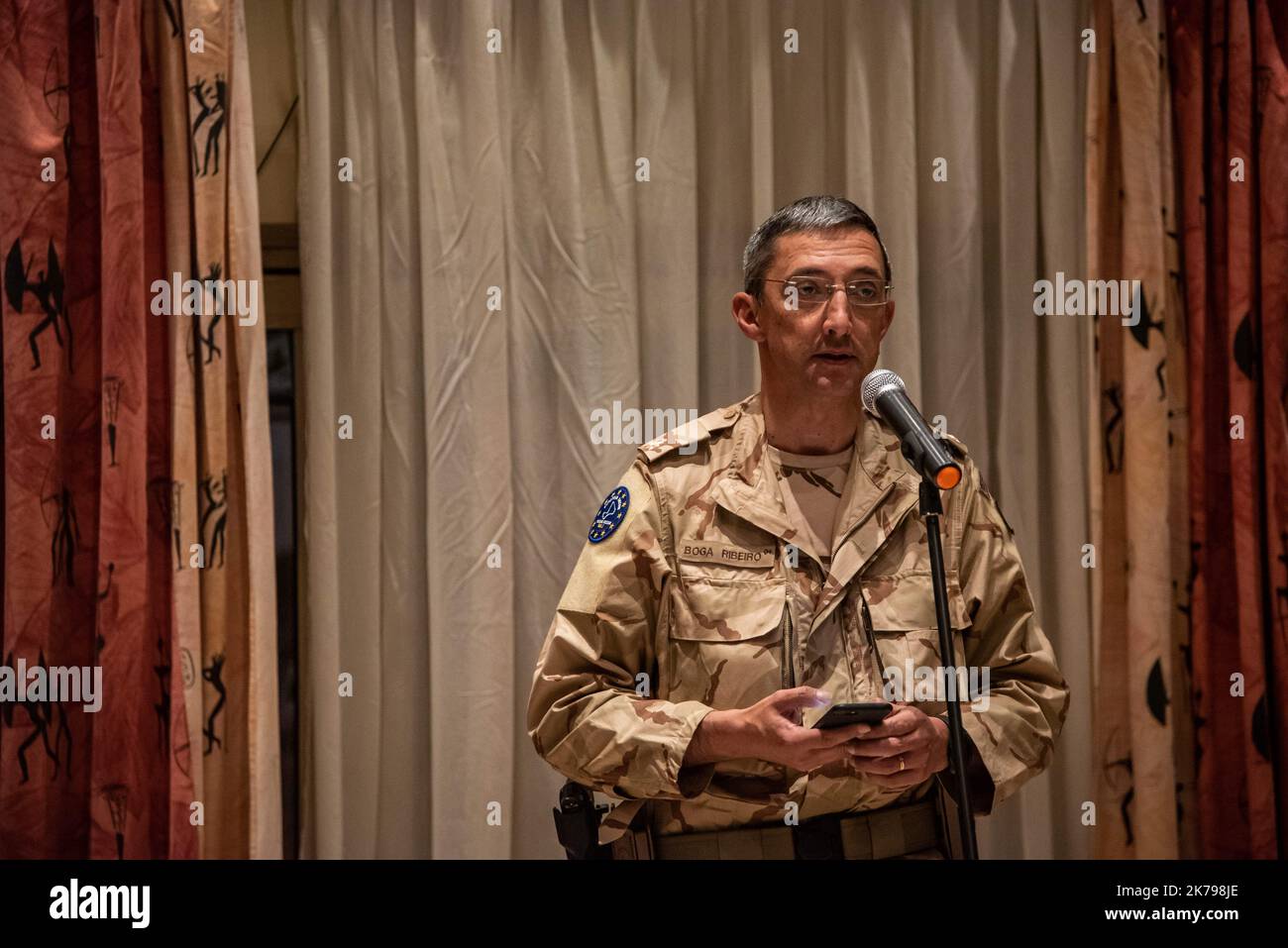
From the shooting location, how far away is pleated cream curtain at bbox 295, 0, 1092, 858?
2.89 meters

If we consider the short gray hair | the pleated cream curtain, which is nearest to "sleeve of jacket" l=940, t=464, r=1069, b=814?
the short gray hair

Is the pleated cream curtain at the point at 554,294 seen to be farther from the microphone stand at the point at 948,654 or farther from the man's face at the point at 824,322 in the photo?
the microphone stand at the point at 948,654

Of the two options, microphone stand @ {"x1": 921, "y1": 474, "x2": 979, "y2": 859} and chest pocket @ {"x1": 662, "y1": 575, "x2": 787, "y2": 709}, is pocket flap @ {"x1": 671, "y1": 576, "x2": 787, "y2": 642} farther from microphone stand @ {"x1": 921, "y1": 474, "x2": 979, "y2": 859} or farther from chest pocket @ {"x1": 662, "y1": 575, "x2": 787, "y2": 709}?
microphone stand @ {"x1": 921, "y1": 474, "x2": 979, "y2": 859}

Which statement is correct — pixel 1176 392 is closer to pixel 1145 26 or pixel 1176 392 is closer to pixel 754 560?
pixel 1145 26

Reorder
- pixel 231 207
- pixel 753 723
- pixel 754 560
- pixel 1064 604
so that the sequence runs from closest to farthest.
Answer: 1. pixel 753 723
2. pixel 754 560
3. pixel 231 207
4. pixel 1064 604

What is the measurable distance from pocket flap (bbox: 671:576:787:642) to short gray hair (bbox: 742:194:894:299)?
0.48 m

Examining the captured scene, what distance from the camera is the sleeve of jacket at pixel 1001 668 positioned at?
1871 mm

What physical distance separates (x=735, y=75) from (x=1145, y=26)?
0.94 m

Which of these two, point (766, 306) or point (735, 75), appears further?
point (735, 75)

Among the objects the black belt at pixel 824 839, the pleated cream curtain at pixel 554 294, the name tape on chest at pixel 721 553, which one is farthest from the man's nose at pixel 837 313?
the pleated cream curtain at pixel 554 294

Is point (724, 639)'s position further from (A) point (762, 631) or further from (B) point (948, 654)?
(B) point (948, 654)

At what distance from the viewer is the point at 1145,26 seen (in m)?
2.90

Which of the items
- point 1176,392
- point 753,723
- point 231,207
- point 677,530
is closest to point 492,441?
point 231,207

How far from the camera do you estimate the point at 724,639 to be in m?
1.94
